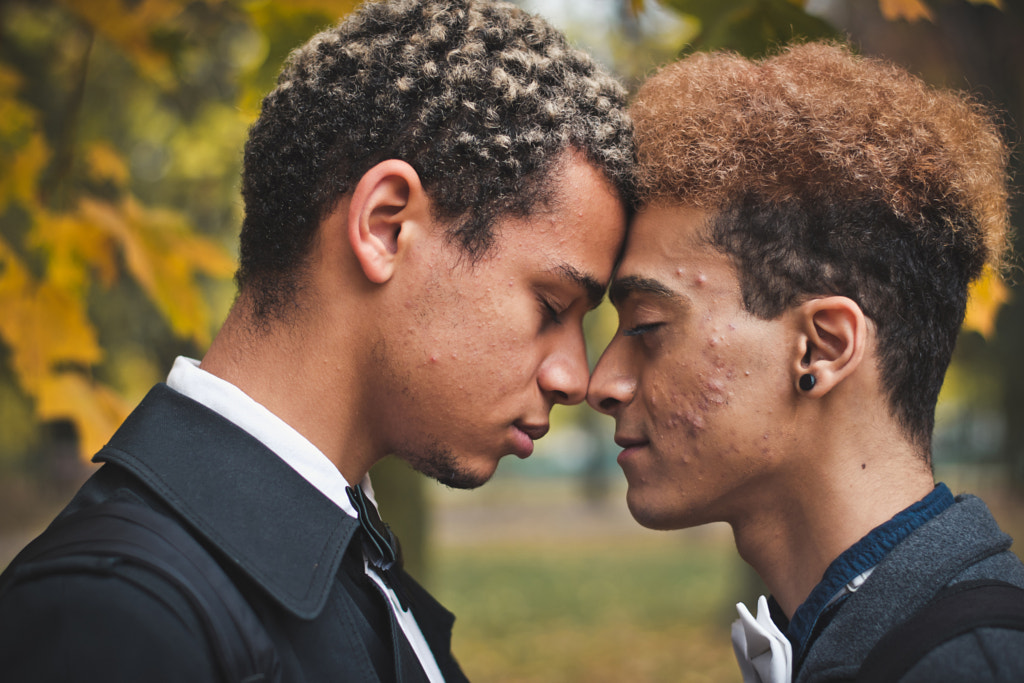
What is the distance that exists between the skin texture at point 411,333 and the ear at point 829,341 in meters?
0.57

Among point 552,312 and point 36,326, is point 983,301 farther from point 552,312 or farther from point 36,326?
point 36,326

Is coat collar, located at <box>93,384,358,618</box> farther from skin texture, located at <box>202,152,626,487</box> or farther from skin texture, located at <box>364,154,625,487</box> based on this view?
skin texture, located at <box>364,154,625,487</box>

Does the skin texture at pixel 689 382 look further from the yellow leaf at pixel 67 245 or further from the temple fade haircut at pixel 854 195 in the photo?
the yellow leaf at pixel 67 245

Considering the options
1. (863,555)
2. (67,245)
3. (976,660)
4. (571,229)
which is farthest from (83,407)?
(976,660)

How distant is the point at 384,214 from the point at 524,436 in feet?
2.30

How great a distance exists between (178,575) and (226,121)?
5.65 m

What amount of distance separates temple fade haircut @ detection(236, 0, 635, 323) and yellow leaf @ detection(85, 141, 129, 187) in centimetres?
244

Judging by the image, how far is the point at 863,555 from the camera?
6.43 feet

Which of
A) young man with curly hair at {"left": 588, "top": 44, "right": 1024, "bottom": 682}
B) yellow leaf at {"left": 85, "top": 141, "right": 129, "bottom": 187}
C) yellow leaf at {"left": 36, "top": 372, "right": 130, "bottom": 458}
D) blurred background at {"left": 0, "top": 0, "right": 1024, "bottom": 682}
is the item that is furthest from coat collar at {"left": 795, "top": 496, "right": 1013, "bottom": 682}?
yellow leaf at {"left": 85, "top": 141, "right": 129, "bottom": 187}

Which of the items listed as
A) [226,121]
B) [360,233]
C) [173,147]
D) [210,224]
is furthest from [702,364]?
[210,224]

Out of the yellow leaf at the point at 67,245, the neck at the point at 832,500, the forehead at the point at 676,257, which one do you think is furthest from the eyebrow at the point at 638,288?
the yellow leaf at the point at 67,245

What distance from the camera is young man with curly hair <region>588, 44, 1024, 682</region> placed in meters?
2.04

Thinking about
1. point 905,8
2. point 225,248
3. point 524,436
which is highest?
point 225,248

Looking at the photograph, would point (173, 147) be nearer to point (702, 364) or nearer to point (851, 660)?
point (702, 364)
